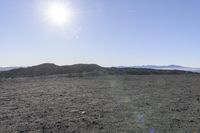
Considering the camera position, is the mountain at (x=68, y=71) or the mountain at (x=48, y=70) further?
the mountain at (x=48, y=70)

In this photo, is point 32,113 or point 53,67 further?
point 53,67

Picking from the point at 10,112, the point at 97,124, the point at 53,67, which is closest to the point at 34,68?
the point at 53,67

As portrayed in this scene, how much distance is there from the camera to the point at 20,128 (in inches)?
183

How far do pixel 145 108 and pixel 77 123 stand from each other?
98.4 inches

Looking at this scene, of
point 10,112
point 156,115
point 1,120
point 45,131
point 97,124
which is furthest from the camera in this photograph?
point 10,112

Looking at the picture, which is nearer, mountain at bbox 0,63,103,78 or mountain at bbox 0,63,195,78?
mountain at bbox 0,63,195,78

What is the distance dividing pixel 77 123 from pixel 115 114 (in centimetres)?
129

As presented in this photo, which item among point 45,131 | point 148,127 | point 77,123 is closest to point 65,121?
point 77,123

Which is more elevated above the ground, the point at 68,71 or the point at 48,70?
the point at 48,70

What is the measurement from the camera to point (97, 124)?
4.95 metres

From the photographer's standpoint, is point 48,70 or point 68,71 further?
point 68,71

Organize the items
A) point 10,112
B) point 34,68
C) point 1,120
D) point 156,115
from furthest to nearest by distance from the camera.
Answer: point 34,68 < point 10,112 < point 156,115 < point 1,120

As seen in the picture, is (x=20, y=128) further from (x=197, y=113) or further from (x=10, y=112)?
(x=197, y=113)

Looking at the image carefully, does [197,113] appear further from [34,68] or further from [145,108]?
[34,68]
